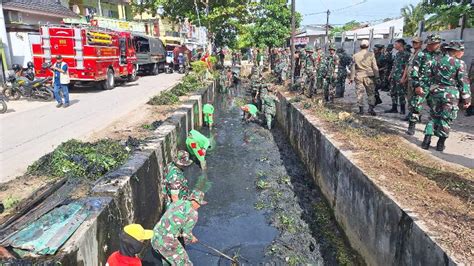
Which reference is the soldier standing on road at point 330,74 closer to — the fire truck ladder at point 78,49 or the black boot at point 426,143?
the black boot at point 426,143

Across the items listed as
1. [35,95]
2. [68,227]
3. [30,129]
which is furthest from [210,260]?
[35,95]

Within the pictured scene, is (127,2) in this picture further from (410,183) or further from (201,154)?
(410,183)

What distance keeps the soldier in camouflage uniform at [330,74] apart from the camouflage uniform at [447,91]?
5.34 m

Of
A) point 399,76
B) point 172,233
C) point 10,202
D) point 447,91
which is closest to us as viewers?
point 172,233

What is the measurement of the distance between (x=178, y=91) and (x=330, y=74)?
5507 mm

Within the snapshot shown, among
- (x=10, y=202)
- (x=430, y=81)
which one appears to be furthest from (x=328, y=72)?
(x=10, y=202)

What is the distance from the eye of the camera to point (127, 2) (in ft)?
111

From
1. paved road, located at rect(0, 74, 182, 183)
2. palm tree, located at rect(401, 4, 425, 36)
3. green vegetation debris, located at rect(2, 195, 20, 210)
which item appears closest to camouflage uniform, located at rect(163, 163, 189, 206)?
green vegetation debris, located at rect(2, 195, 20, 210)

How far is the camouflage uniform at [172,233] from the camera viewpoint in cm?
420

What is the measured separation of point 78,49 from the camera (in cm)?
1379

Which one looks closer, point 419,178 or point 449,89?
point 419,178

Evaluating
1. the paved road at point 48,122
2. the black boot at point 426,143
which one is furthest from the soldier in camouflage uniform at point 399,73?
the paved road at point 48,122

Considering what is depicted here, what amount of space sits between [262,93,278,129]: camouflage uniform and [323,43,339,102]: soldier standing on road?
5.33ft

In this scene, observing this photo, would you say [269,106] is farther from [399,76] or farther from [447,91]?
[447,91]
